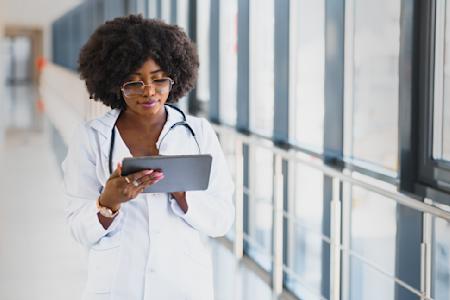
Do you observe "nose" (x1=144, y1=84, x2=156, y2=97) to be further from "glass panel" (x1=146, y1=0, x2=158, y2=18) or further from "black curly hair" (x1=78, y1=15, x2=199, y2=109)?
"glass panel" (x1=146, y1=0, x2=158, y2=18)

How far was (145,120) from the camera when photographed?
951 mm

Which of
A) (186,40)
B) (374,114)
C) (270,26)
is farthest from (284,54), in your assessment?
(186,40)

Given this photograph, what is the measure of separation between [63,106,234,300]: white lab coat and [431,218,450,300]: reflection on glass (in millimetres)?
562

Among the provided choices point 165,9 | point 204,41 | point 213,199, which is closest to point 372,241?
point 213,199

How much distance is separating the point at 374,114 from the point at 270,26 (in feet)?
2.80

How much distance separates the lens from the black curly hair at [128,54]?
928 millimetres

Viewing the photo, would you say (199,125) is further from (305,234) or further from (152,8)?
(152,8)

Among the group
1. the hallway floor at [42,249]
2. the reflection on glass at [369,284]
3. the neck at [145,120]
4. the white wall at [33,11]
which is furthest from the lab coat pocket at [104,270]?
the white wall at [33,11]

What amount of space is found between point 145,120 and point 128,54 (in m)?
0.07

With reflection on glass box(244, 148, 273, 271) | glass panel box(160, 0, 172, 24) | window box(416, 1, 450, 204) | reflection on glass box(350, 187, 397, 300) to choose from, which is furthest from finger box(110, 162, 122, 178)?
glass panel box(160, 0, 172, 24)

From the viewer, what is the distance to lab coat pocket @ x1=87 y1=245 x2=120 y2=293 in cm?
93

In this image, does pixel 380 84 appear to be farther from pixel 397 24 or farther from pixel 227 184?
pixel 227 184

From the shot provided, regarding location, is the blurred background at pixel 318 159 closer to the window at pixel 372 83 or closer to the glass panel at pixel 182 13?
the window at pixel 372 83

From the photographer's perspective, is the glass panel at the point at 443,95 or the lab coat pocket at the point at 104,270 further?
the glass panel at the point at 443,95
